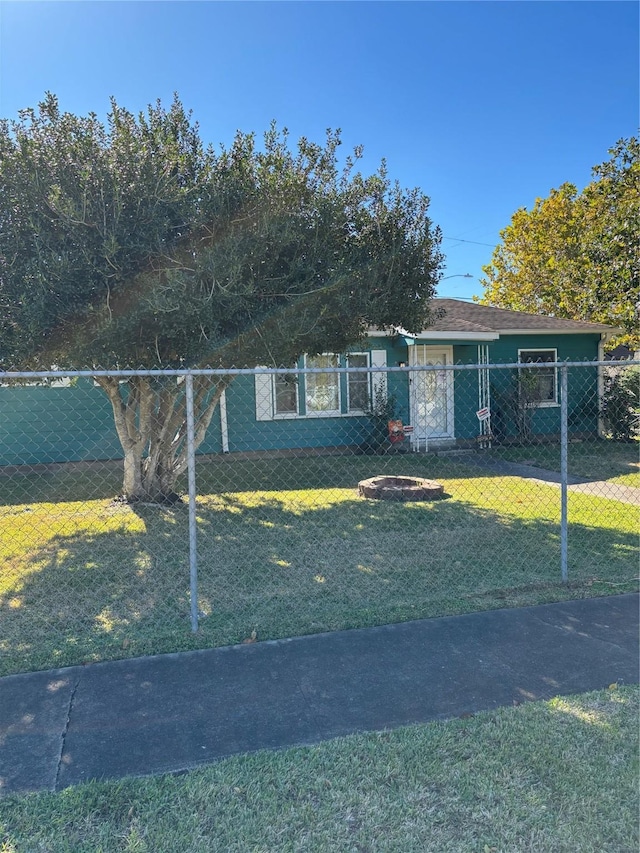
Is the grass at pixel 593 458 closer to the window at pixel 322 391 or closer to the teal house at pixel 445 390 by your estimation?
the teal house at pixel 445 390

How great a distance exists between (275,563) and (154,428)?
126 inches

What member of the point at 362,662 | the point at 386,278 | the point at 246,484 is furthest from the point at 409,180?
the point at 362,662

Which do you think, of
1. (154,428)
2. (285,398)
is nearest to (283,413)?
(285,398)

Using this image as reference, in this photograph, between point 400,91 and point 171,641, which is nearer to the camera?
point 171,641

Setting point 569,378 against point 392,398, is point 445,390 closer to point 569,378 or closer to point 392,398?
point 392,398

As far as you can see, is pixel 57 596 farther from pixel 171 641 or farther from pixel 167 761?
pixel 167 761

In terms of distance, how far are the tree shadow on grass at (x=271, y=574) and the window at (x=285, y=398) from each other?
16.4 ft

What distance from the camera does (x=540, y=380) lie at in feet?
45.0

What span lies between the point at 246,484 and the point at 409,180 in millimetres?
5344

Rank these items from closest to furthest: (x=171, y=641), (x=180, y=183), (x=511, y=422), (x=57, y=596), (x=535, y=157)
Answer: (x=171, y=641) → (x=57, y=596) → (x=180, y=183) → (x=511, y=422) → (x=535, y=157)

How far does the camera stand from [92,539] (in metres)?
6.06

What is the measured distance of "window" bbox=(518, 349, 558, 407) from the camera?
13.1m

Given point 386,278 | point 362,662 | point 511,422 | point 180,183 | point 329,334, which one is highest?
point 180,183

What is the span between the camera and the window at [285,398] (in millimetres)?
12055
